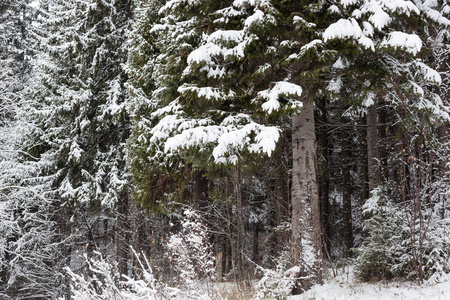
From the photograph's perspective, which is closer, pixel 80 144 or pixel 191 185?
pixel 191 185

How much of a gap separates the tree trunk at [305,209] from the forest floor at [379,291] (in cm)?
32

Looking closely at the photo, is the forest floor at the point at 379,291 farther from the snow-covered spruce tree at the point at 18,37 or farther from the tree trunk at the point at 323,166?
the snow-covered spruce tree at the point at 18,37

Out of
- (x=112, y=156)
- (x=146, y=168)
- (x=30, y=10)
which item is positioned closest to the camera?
(x=146, y=168)

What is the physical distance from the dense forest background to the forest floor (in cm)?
25

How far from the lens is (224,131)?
597 cm

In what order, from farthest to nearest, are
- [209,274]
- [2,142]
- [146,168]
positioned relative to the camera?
[2,142] → [146,168] → [209,274]

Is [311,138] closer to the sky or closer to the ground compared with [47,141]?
closer to the ground

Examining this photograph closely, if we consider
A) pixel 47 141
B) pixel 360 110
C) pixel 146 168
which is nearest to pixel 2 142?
pixel 47 141

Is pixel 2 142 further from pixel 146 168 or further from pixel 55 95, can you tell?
pixel 146 168

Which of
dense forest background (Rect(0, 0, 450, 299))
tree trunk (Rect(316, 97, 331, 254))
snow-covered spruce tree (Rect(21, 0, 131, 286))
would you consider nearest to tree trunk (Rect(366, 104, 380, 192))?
dense forest background (Rect(0, 0, 450, 299))

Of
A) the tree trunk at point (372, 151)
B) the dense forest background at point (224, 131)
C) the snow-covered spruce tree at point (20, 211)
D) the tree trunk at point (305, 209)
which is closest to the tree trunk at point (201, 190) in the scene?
the dense forest background at point (224, 131)

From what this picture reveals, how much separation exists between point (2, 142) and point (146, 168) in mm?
5592

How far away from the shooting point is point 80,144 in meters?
12.7

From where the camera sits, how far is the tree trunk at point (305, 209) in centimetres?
595
